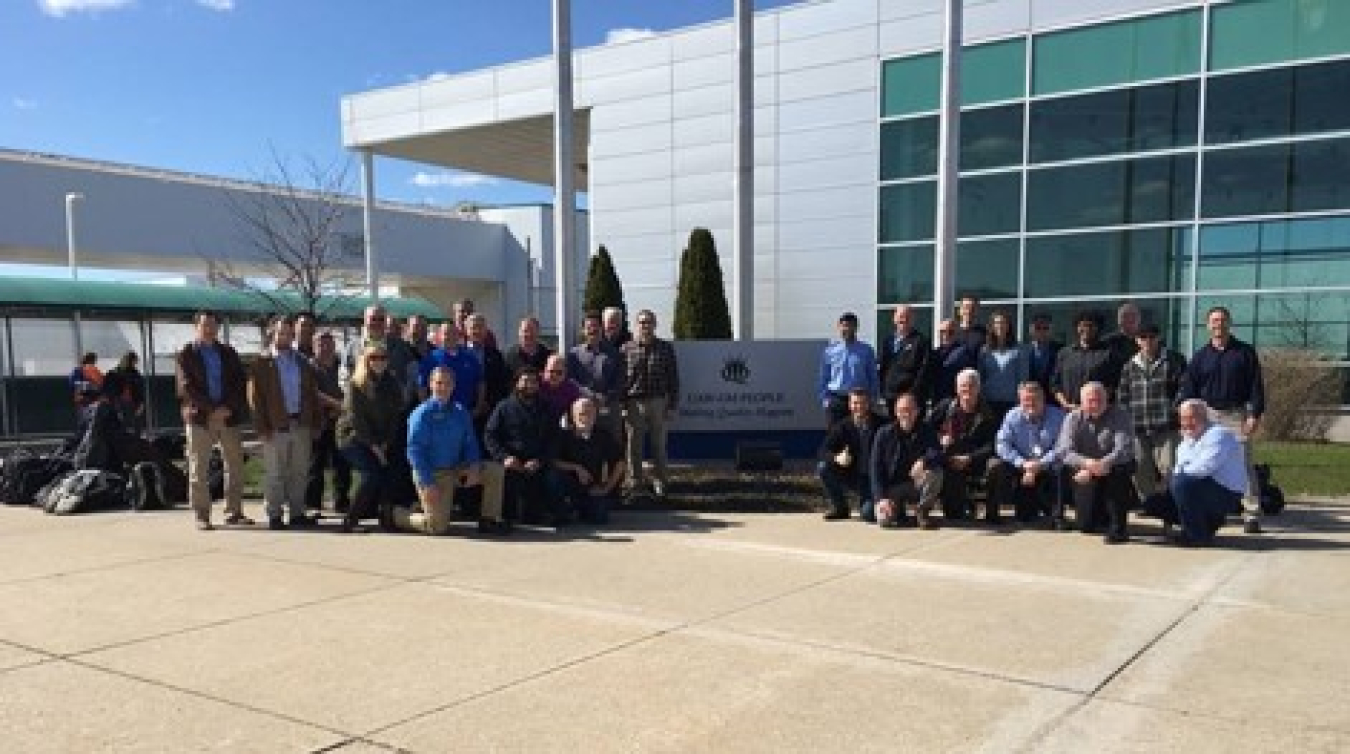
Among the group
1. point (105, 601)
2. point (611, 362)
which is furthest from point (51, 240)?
point (105, 601)

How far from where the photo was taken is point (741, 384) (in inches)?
473

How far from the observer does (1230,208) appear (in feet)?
54.9

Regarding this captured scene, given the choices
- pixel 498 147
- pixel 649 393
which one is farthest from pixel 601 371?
pixel 498 147

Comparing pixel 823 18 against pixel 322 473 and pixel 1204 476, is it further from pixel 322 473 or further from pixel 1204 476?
pixel 1204 476

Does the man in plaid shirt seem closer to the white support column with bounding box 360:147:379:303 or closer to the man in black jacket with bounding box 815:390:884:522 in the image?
the man in black jacket with bounding box 815:390:884:522

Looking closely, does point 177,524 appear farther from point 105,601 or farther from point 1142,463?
point 1142,463

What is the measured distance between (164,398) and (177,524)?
14.3 metres

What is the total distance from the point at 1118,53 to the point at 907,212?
4.30 metres

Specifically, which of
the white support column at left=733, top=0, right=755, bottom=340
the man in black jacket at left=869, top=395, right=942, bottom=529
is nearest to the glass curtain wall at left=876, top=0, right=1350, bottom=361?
the white support column at left=733, top=0, right=755, bottom=340

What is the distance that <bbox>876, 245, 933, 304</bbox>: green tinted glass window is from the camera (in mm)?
19141

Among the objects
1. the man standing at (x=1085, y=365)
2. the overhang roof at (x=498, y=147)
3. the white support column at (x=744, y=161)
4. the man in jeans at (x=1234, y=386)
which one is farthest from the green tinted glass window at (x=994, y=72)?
the man in jeans at (x=1234, y=386)

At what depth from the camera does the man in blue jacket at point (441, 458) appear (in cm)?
834

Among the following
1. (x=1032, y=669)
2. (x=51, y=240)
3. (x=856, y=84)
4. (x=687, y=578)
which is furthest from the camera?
(x=51, y=240)

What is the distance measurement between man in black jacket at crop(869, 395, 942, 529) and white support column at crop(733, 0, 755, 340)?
432 centimetres
